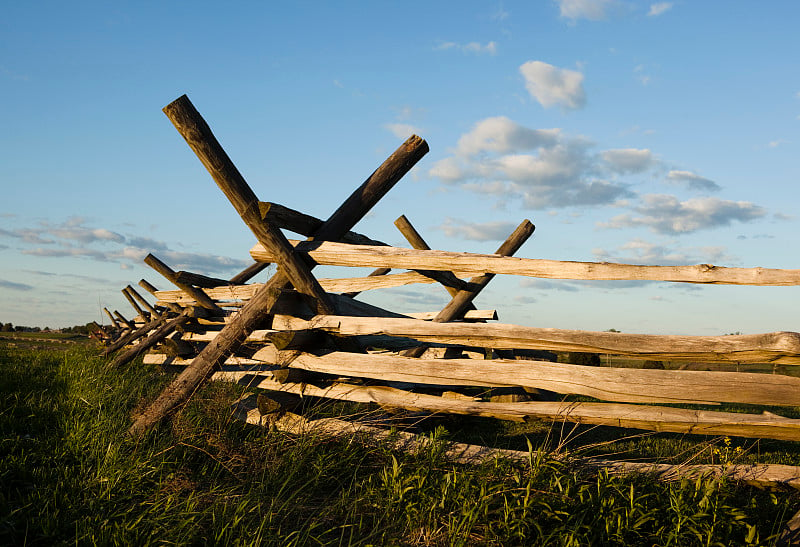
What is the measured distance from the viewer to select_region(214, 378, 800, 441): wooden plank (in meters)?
3.51

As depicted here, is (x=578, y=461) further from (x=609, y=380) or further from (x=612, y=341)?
(x=612, y=341)

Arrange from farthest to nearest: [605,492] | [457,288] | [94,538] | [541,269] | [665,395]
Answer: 1. [457,288]
2. [541,269]
3. [665,395]
4. [605,492]
5. [94,538]

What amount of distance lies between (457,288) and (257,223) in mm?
2942

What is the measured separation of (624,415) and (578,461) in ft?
1.55

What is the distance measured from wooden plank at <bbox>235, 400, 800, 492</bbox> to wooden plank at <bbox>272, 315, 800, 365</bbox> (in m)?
0.78

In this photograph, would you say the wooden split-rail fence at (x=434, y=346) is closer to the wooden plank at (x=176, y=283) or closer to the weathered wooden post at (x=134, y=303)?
the wooden plank at (x=176, y=283)

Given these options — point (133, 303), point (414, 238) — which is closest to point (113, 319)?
point (133, 303)

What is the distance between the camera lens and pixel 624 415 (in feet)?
12.2

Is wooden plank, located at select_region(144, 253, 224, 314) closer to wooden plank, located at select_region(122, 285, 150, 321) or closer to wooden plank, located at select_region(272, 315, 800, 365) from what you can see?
wooden plank, located at select_region(272, 315, 800, 365)

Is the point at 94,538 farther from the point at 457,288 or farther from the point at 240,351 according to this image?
the point at 457,288

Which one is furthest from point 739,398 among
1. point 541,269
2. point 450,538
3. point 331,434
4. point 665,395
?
point 331,434

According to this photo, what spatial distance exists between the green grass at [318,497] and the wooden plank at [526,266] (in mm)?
1204

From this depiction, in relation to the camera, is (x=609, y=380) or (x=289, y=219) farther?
(x=289, y=219)

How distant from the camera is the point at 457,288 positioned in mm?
6648
